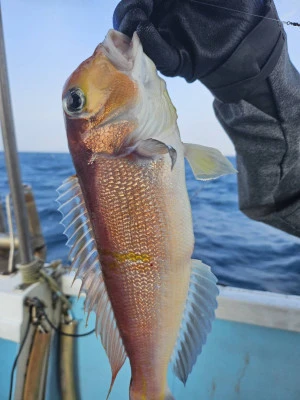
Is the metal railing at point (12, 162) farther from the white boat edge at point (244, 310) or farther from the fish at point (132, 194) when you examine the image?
the fish at point (132, 194)

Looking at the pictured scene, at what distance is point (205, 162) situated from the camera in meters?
0.70

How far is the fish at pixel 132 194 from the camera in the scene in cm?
65

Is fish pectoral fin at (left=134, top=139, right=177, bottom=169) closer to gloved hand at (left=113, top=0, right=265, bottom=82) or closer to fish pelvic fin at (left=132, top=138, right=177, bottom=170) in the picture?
fish pelvic fin at (left=132, top=138, right=177, bottom=170)

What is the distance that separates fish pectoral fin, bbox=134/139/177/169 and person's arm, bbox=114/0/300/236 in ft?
0.68

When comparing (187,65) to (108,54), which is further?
(187,65)

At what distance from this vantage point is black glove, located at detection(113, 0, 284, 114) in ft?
2.63

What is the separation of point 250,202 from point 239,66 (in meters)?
0.56

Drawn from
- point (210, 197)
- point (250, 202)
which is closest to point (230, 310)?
point (250, 202)

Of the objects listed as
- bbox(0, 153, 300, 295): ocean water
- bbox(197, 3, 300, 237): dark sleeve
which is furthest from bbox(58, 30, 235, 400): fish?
bbox(0, 153, 300, 295): ocean water

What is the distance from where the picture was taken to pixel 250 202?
130 centimetres

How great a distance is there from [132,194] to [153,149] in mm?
88

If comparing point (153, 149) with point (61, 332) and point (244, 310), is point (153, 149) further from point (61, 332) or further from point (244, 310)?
point (61, 332)

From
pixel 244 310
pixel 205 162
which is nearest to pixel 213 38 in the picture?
pixel 205 162

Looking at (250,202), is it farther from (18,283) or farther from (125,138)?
(18,283)
